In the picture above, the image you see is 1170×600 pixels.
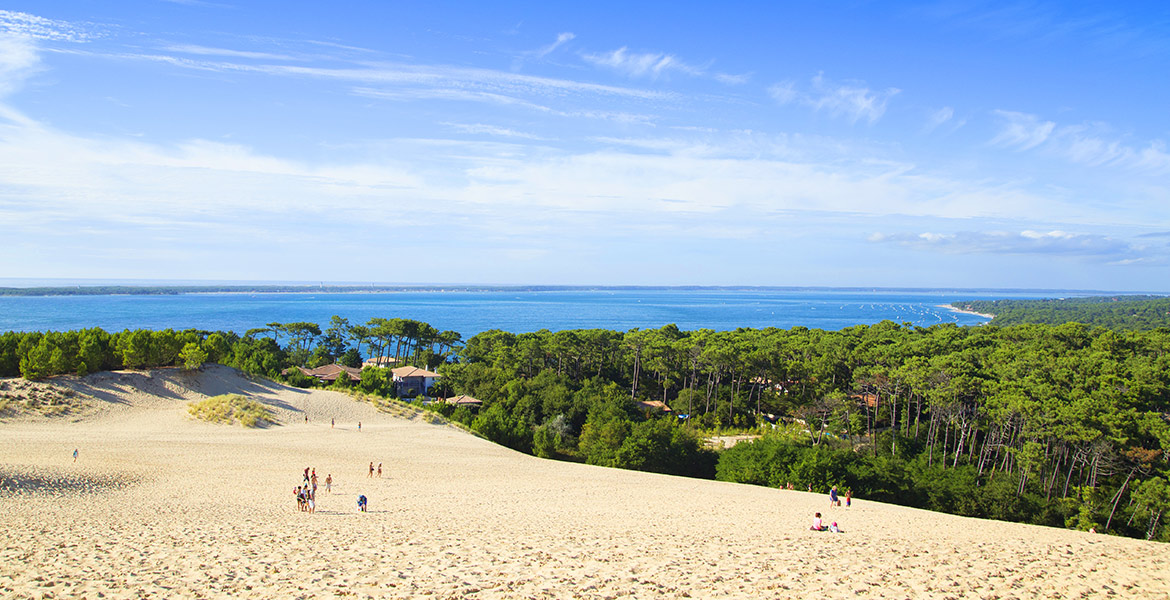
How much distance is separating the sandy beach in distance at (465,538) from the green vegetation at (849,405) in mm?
4865

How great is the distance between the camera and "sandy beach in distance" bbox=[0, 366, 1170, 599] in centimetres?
1085

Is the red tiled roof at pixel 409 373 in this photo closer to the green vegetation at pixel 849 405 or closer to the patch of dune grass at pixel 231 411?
the green vegetation at pixel 849 405

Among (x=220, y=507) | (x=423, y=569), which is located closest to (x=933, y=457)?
(x=423, y=569)

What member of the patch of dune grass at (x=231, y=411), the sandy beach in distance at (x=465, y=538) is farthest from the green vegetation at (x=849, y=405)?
the patch of dune grass at (x=231, y=411)

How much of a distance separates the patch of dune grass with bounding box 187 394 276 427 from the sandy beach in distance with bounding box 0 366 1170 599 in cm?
632

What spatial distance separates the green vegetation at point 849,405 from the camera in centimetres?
2539

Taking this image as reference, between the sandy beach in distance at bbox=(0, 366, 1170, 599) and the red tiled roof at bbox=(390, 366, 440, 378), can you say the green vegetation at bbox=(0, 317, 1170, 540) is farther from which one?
the sandy beach in distance at bbox=(0, 366, 1170, 599)

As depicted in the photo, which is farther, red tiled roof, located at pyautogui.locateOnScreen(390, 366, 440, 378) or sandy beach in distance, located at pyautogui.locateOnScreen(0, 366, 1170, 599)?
red tiled roof, located at pyautogui.locateOnScreen(390, 366, 440, 378)

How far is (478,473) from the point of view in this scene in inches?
1084

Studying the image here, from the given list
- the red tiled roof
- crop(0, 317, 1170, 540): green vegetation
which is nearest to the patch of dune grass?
crop(0, 317, 1170, 540): green vegetation

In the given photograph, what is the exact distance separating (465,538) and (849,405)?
1120 inches

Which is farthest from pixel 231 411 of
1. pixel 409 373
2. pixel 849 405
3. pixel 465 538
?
pixel 849 405

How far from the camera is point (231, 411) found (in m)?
37.4

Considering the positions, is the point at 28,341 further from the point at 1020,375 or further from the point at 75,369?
the point at 1020,375
